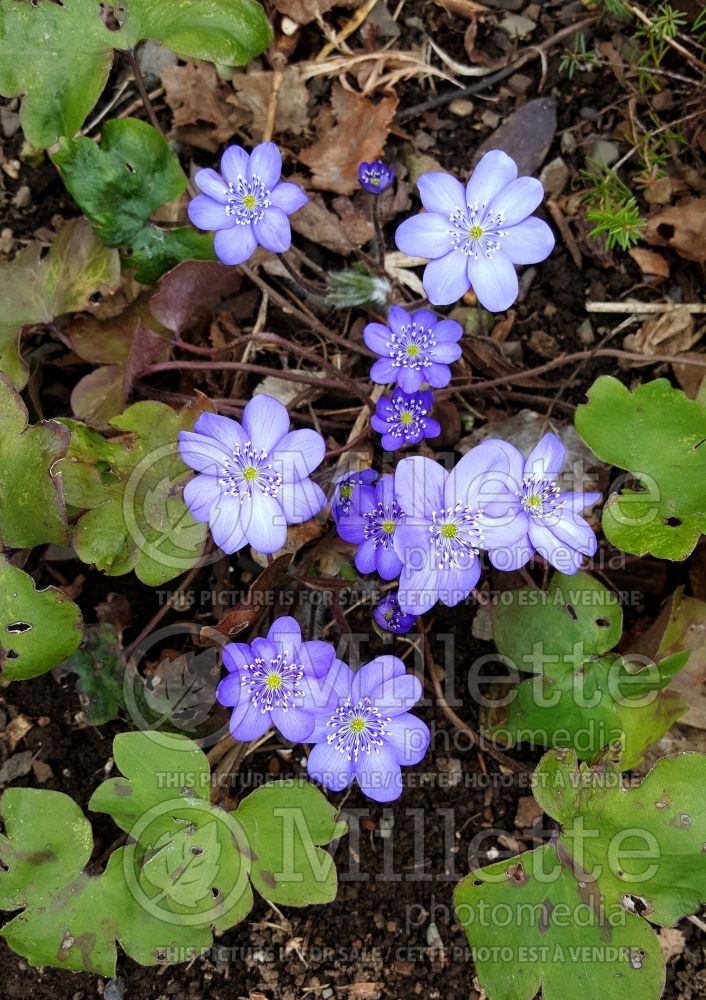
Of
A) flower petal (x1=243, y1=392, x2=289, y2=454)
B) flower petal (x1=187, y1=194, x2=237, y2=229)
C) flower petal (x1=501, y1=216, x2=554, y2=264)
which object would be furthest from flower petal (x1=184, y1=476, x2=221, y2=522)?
flower petal (x1=501, y1=216, x2=554, y2=264)

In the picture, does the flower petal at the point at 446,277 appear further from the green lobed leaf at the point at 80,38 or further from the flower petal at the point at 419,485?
the green lobed leaf at the point at 80,38

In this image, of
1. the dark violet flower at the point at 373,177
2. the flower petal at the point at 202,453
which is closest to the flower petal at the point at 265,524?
the flower petal at the point at 202,453

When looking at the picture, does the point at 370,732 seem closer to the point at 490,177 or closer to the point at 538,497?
the point at 538,497

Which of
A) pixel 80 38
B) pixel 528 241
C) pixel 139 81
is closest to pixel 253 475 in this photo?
pixel 528 241

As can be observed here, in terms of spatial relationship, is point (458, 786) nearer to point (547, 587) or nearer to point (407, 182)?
point (547, 587)

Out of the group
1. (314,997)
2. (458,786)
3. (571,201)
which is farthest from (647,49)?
(314,997)

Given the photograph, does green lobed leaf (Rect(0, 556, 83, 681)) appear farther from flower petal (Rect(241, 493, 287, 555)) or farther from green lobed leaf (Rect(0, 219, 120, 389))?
green lobed leaf (Rect(0, 219, 120, 389))
